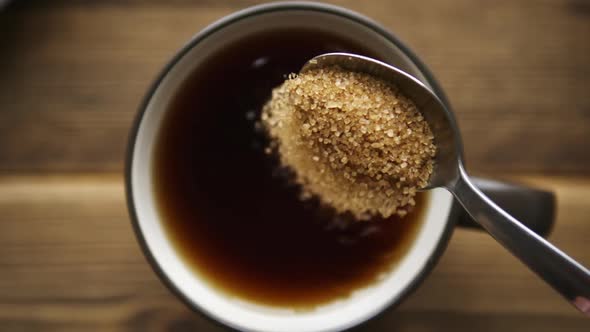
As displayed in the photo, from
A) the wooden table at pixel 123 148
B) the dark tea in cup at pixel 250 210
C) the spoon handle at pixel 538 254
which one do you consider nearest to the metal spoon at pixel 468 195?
the spoon handle at pixel 538 254

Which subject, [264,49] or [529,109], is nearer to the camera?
[264,49]

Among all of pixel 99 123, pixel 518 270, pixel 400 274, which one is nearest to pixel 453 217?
pixel 400 274

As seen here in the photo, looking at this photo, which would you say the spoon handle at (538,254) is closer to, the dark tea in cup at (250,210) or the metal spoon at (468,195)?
the metal spoon at (468,195)

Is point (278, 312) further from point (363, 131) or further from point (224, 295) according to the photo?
point (363, 131)

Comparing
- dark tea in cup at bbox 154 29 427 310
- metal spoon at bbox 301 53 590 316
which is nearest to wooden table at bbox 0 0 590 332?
dark tea in cup at bbox 154 29 427 310

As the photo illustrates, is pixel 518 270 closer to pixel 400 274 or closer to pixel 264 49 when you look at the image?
pixel 400 274

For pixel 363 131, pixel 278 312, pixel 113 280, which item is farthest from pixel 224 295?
pixel 363 131
